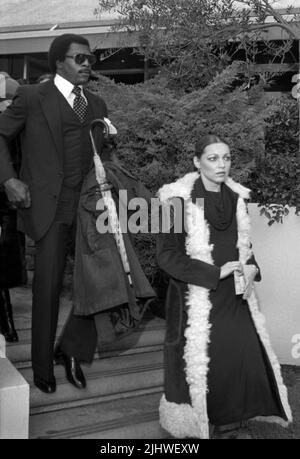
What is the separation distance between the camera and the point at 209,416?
3525mm

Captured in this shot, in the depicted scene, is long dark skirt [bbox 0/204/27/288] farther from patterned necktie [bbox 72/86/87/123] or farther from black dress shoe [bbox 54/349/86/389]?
patterned necktie [bbox 72/86/87/123]

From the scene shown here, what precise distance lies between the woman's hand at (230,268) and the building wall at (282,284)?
2.27m

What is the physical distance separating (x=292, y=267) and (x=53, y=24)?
538 cm

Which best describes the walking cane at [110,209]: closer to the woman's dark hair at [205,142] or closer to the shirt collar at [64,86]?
the shirt collar at [64,86]

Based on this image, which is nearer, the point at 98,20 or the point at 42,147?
the point at 42,147

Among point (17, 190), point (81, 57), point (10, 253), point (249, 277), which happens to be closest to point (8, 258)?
point (10, 253)

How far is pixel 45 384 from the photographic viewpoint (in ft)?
12.8

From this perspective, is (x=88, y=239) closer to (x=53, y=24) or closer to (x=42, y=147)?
(x=42, y=147)

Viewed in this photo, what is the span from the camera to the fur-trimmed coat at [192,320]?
11.5 feet

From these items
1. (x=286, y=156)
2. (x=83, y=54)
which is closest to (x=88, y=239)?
(x=83, y=54)

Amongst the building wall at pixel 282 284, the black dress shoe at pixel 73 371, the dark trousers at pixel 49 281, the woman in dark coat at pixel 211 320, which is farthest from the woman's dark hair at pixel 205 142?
the building wall at pixel 282 284

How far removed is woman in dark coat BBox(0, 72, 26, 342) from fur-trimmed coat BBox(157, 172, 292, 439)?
4.25ft

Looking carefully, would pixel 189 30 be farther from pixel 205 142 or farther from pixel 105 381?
pixel 105 381

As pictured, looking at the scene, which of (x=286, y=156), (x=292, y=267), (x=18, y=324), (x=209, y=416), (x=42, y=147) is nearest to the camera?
(x=209, y=416)
